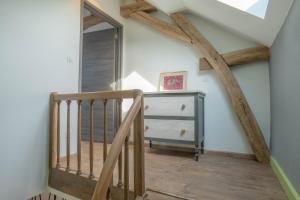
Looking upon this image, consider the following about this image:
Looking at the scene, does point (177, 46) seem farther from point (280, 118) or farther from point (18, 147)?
point (18, 147)

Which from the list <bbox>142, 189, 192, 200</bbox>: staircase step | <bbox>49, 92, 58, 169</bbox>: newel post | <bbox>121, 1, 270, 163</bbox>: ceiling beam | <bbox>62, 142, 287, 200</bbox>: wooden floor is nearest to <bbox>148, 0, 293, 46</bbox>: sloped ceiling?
<bbox>121, 1, 270, 163</bbox>: ceiling beam

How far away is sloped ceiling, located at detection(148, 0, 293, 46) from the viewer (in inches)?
63.7

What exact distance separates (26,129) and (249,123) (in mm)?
2532

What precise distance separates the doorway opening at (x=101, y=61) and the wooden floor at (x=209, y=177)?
1.04 m

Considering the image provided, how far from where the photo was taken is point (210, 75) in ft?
9.44

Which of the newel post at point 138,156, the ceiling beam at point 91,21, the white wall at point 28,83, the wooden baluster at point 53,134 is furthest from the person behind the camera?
the ceiling beam at point 91,21

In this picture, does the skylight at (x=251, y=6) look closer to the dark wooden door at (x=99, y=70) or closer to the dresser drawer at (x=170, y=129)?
the dresser drawer at (x=170, y=129)

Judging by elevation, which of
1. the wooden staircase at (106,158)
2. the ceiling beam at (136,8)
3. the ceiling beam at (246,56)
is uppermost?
the ceiling beam at (136,8)

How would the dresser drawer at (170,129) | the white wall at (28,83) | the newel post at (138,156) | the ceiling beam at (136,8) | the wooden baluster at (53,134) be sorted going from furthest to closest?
1. the ceiling beam at (136,8)
2. the dresser drawer at (170,129)
3. the wooden baluster at (53,134)
4. the white wall at (28,83)
5. the newel post at (138,156)

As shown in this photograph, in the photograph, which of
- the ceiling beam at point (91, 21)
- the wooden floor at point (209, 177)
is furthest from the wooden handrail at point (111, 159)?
the ceiling beam at point (91, 21)

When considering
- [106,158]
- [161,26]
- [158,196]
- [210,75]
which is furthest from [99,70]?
[106,158]

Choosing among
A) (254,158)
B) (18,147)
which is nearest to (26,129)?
(18,147)

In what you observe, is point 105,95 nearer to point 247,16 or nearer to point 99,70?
point 247,16

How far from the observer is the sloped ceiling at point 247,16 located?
5.31ft
